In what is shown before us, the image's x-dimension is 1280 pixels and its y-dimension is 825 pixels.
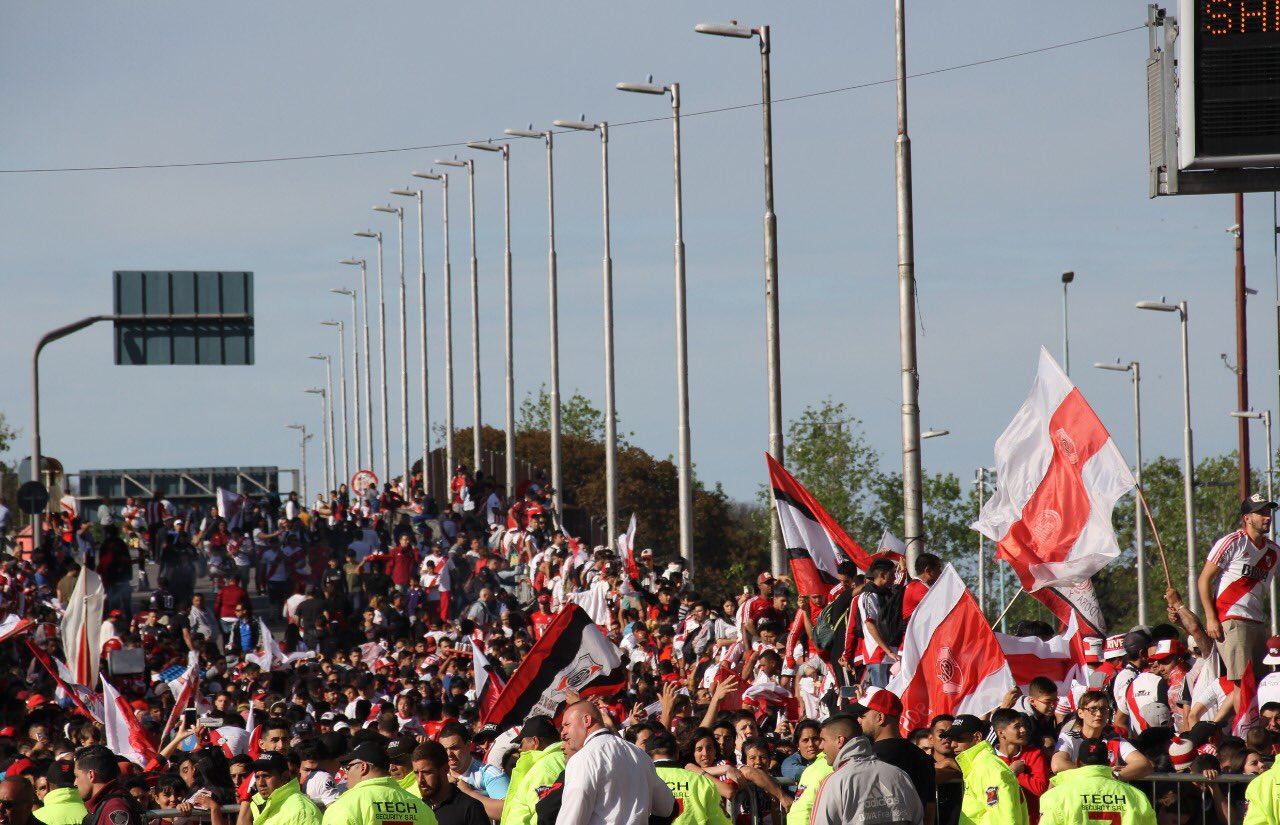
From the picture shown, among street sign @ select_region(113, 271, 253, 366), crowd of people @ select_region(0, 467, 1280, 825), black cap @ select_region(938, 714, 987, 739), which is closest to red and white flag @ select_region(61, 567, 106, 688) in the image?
crowd of people @ select_region(0, 467, 1280, 825)

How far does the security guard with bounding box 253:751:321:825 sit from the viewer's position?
11.9 metres

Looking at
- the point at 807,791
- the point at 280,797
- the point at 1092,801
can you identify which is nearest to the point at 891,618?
the point at 807,791

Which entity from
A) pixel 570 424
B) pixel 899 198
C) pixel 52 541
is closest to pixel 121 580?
pixel 52 541

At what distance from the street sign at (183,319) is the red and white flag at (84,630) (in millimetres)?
8485

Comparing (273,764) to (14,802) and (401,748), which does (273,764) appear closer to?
(401,748)

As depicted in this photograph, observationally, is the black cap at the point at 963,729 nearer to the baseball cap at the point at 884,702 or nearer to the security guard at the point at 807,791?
the security guard at the point at 807,791

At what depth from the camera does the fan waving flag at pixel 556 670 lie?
16172mm

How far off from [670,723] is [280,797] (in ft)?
12.4

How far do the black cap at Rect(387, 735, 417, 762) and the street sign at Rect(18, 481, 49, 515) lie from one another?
21.4 metres

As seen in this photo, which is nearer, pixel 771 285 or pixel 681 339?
pixel 771 285

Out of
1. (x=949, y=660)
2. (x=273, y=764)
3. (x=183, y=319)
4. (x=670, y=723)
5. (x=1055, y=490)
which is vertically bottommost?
(x=670, y=723)

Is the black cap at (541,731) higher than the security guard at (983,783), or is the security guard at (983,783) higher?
the black cap at (541,731)

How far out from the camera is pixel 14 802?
1095 centimetres

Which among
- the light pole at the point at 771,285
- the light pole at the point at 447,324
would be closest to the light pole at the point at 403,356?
the light pole at the point at 447,324
